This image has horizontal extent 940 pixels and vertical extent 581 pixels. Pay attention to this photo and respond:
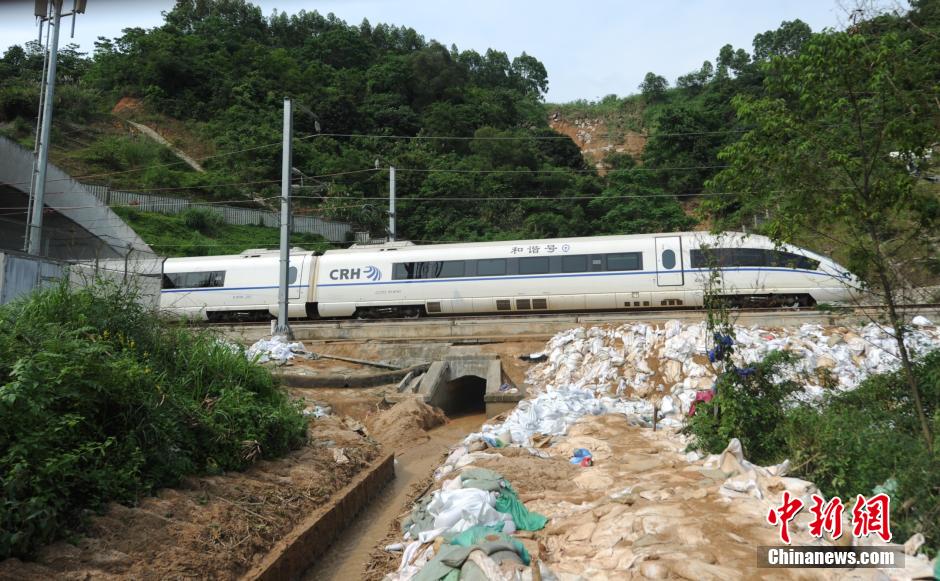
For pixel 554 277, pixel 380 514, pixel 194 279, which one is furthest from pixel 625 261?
pixel 194 279

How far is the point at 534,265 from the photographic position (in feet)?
65.1

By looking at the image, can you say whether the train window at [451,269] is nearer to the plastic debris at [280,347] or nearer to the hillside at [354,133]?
the plastic debris at [280,347]

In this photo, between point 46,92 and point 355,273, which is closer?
point 46,92

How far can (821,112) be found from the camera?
7125mm

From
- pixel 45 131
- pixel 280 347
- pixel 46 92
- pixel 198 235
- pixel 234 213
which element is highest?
pixel 234 213

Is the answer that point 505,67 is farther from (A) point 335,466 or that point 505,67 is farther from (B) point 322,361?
(A) point 335,466

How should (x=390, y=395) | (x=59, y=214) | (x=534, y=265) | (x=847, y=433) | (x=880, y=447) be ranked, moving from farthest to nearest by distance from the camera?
(x=59, y=214)
(x=534, y=265)
(x=390, y=395)
(x=847, y=433)
(x=880, y=447)

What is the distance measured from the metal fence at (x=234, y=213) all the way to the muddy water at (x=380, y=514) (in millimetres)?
29442

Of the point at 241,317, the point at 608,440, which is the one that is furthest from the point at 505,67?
the point at 608,440

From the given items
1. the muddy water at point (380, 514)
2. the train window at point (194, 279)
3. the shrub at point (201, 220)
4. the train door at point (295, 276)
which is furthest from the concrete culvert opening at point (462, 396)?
the shrub at point (201, 220)

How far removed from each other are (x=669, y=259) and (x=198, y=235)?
30.0m

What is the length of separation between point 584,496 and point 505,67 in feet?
303

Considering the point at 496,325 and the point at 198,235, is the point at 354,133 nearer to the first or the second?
the point at 198,235

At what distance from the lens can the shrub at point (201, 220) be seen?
3859 cm
